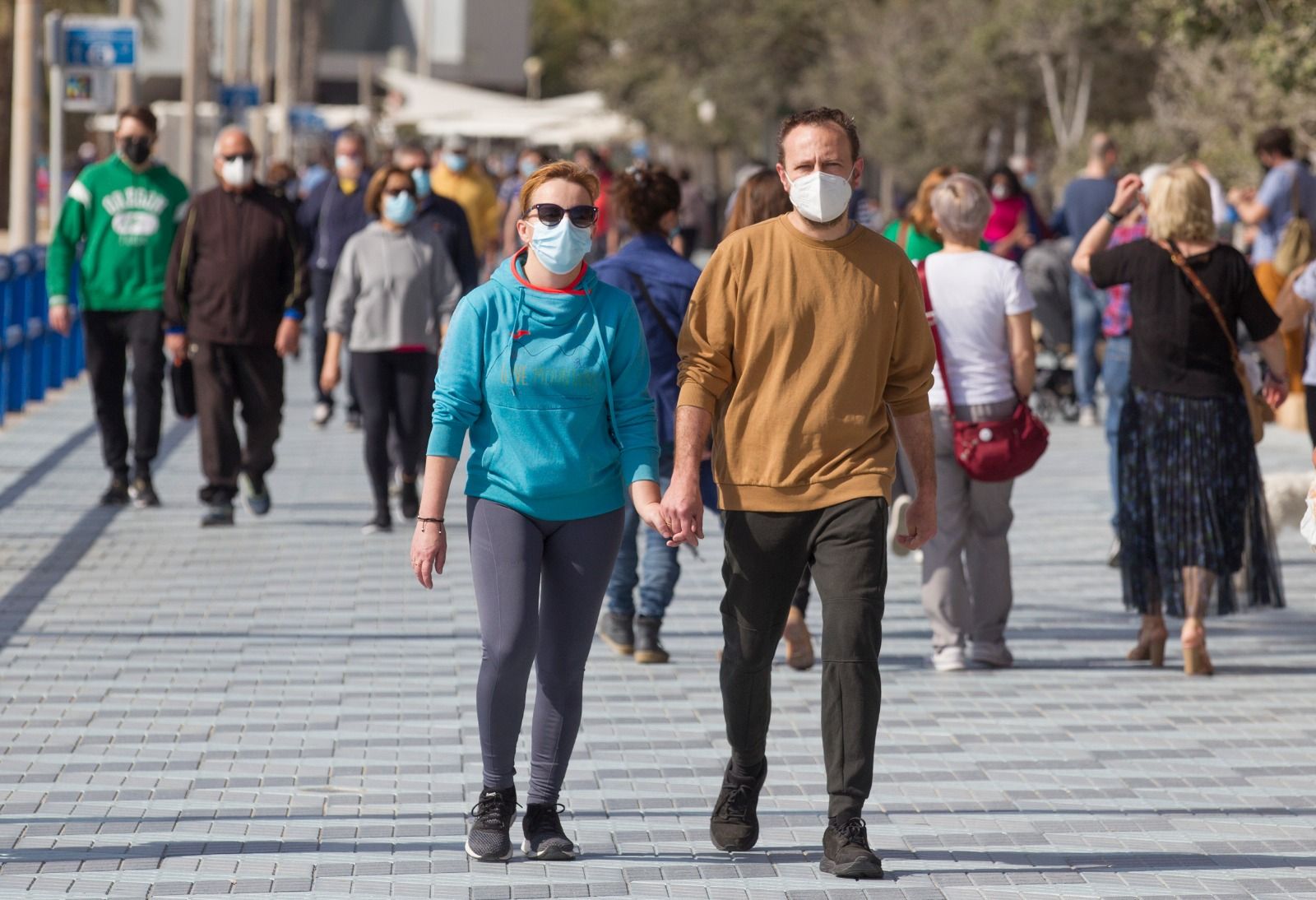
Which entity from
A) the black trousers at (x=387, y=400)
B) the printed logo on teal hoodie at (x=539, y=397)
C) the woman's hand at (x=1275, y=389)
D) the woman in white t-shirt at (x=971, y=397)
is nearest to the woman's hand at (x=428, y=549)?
the printed logo on teal hoodie at (x=539, y=397)

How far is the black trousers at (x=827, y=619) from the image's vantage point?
201 inches

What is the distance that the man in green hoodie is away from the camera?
1104cm

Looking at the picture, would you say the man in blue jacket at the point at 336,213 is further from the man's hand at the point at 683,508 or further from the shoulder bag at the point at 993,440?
the man's hand at the point at 683,508

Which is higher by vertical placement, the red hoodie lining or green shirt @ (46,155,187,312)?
the red hoodie lining

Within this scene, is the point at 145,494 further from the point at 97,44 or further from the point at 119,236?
the point at 97,44

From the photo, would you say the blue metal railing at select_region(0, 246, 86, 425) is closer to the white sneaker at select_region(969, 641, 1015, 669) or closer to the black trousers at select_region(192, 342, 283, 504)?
the black trousers at select_region(192, 342, 283, 504)

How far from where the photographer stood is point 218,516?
35.9 feet

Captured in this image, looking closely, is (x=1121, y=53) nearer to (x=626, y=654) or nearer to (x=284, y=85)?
(x=284, y=85)

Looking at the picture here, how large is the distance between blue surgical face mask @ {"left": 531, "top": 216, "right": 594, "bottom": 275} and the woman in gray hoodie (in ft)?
18.0

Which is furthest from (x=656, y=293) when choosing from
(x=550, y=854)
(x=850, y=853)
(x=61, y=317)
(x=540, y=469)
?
(x=61, y=317)

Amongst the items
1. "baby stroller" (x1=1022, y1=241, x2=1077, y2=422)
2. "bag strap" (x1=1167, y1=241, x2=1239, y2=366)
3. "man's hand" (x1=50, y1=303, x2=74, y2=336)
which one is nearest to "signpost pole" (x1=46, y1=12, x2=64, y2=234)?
"man's hand" (x1=50, y1=303, x2=74, y2=336)

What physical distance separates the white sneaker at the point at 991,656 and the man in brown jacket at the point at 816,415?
9.30 feet

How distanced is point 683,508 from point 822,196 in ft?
2.50

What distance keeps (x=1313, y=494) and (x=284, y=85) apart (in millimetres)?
38972
